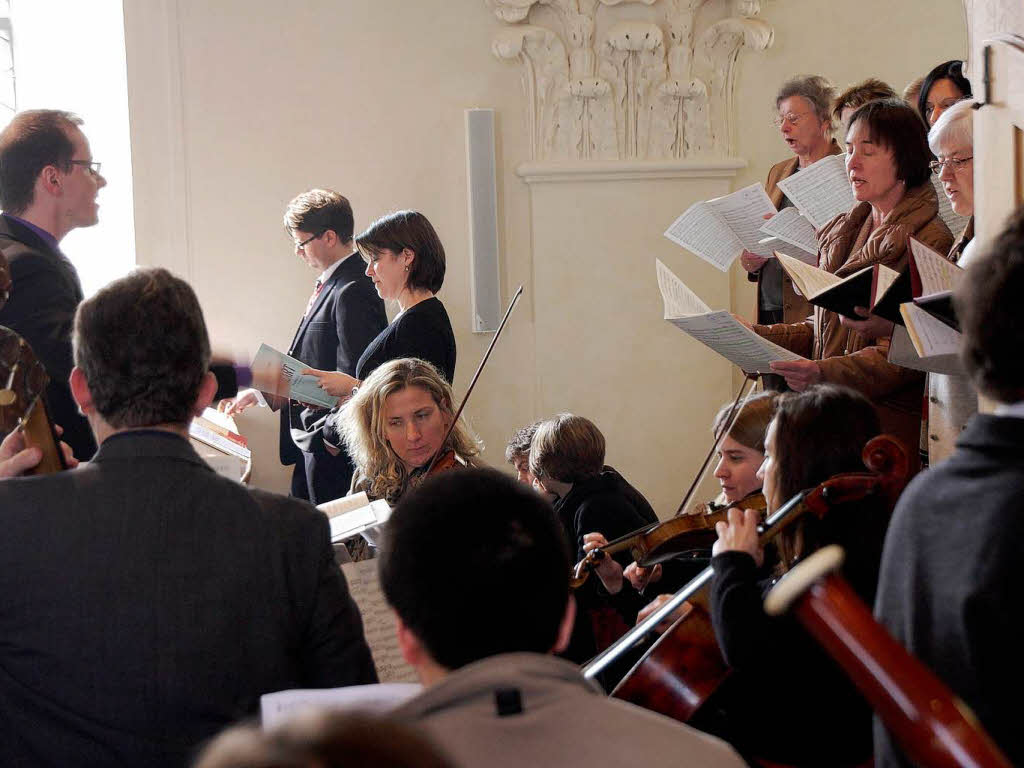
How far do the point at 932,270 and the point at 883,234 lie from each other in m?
0.85

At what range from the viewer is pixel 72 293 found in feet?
9.70

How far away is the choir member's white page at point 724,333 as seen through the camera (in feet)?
9.25

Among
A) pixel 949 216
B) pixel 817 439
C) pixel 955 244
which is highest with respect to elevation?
pixel 949 216

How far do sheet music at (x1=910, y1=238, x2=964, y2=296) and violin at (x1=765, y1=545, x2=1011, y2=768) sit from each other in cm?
132

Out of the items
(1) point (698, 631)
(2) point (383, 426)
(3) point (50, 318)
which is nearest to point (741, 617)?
(1) point (698, 631)

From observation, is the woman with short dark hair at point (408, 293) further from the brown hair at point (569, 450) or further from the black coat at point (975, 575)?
the black coat at point (975, 575)

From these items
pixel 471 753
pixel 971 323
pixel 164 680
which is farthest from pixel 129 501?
pixel 971 323

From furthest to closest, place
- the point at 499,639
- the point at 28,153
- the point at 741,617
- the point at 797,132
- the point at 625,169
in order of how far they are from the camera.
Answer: the point at 625,169 → the point at 797,132 → the point at 28,153 → the point at 741,617 → the point at 499,639

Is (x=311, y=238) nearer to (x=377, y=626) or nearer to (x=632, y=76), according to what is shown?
(x=632, y=76)

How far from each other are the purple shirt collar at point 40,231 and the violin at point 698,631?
1.83m

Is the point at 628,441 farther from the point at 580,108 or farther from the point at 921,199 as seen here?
the point at 921,199

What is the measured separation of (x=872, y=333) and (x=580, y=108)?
3384 mm

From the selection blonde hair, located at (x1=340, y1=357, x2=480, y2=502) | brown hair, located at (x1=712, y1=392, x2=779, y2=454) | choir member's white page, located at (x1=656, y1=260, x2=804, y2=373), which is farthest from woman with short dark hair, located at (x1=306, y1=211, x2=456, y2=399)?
brown hair, located at (x1=712, y1=392, x2=779, y2=454)

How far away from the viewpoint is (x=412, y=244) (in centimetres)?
399
